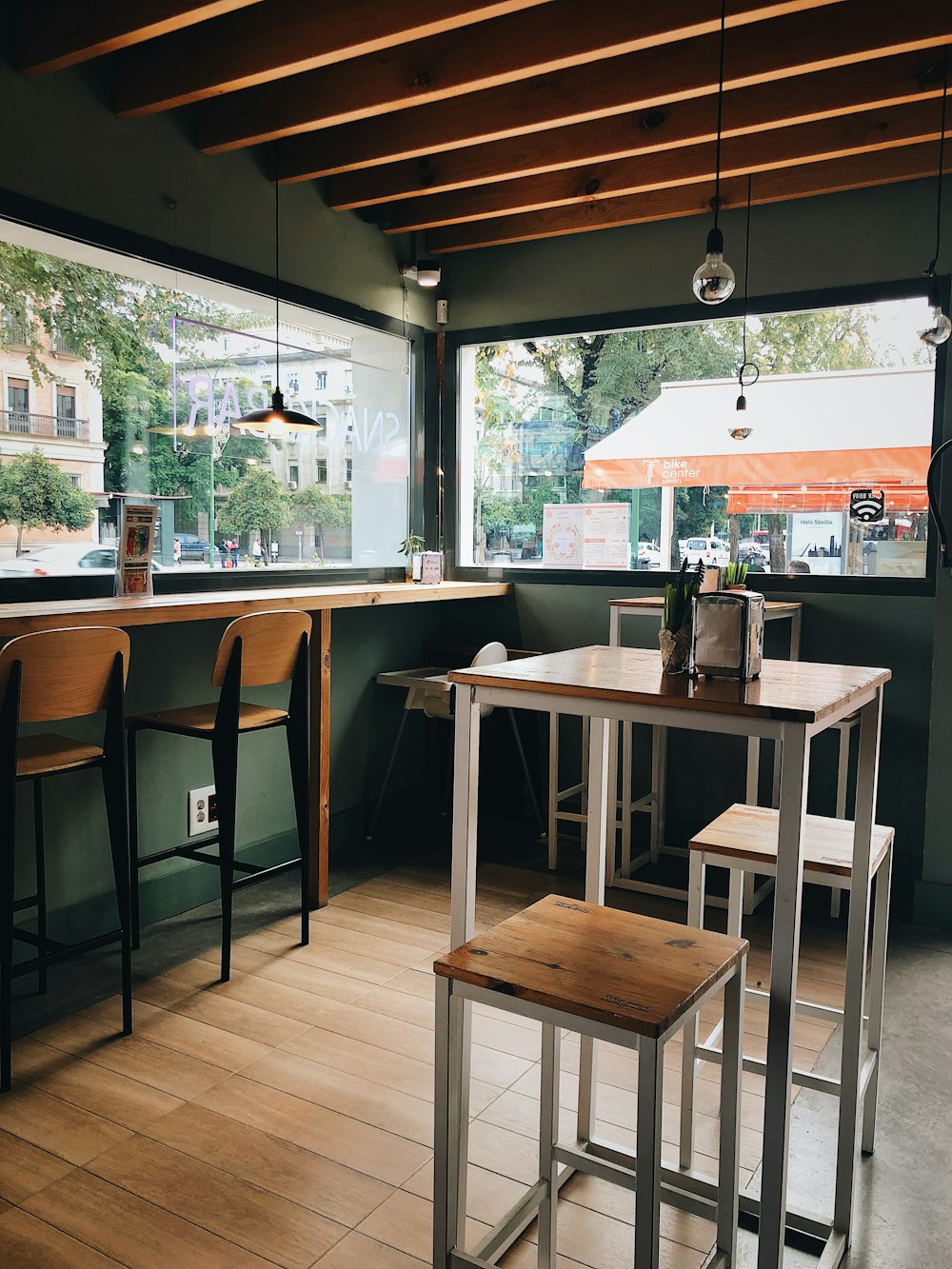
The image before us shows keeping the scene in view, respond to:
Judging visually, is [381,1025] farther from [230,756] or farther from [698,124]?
[698,124]

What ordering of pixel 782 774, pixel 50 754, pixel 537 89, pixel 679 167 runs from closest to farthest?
pixel 782 774 < pixel 50 754 < pixel 537 89 < pixel 679 167

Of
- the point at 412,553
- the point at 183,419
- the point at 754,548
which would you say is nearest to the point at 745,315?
the point at 754,548

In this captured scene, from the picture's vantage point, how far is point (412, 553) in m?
4.53

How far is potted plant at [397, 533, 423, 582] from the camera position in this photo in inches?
175

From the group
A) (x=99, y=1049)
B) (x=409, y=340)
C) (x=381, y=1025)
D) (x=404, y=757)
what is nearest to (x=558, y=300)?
(x=409, y=340)

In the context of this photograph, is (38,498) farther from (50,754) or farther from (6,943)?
(6,943)

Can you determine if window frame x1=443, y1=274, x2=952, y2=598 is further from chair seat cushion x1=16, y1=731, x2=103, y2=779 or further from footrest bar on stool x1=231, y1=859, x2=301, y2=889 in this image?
chair seat cushion x1=16, y1=731, x2=103, y2=779

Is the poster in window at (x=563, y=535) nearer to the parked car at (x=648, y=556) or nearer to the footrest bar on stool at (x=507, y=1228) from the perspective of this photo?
the parked car at (x=648, y=556)

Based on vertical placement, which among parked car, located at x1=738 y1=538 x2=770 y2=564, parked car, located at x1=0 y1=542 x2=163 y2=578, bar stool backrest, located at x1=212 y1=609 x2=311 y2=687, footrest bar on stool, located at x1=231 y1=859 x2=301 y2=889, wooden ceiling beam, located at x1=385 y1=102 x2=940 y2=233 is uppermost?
wooden ceiling beam, located at x1=385 y1=102 x2=940 y2=233

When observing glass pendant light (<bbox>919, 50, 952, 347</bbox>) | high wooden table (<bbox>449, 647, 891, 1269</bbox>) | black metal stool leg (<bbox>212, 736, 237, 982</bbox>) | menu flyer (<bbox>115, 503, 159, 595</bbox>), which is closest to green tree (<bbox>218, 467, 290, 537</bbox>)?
menu flyer (<bbox>115, 503, 159, 595</bbox>)

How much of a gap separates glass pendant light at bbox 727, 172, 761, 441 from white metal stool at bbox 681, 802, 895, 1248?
1941 millimetres

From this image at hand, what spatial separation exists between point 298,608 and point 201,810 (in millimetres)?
831

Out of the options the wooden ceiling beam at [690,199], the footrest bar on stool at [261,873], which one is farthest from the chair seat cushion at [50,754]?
the wooden ceiling beam at [690,199]

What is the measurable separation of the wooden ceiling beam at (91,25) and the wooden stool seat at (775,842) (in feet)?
7.34
